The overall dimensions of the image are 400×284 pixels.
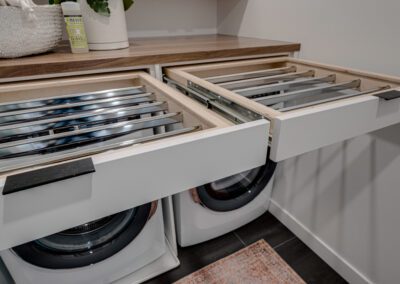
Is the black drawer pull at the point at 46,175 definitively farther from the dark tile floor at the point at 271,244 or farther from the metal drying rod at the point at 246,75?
the dark tile floor at the point at 271,244

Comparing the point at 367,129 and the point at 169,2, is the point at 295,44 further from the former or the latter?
the point at 169,2

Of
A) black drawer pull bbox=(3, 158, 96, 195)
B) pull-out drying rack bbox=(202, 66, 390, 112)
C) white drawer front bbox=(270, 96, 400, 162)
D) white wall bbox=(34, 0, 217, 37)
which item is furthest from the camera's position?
white wall bbox=(34, 0, 217, 37)

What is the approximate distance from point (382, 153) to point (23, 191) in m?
0.99

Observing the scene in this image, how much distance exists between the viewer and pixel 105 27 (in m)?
0.82

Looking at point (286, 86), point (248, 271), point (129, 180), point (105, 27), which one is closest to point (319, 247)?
point (248, 271)

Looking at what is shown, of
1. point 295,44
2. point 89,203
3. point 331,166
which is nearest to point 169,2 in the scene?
point 295,44

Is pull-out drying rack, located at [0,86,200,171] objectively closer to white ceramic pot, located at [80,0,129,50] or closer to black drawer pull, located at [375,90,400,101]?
white ceramic pot, located at [80,0,129,50]

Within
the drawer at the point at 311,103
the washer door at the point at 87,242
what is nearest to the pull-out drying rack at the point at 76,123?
the drawer at the point at 311,103

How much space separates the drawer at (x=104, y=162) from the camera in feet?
1.00

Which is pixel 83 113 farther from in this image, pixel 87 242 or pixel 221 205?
pixel 221 205

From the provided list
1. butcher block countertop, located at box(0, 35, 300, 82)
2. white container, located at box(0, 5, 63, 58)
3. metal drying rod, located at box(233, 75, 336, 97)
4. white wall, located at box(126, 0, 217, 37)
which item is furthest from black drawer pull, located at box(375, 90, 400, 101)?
white wall, located at box(126, 0, 217, 37)

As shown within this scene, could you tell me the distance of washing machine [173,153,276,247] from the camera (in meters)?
1.05

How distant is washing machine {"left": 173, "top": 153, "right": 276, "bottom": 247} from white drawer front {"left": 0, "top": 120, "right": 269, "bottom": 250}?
62 cm

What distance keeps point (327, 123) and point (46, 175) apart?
1.51 feet
